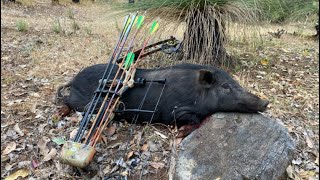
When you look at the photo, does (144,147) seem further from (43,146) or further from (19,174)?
(19,174)

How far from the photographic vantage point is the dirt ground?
299cm

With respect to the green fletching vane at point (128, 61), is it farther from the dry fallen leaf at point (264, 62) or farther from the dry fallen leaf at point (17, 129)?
the dry fallen leaf at point (264, 62)

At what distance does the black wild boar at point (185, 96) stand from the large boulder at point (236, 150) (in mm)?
149

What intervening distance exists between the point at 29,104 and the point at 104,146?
4.07 ft

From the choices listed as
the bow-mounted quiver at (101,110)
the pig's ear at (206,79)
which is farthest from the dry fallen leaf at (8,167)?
the pig's ear at (206,79)

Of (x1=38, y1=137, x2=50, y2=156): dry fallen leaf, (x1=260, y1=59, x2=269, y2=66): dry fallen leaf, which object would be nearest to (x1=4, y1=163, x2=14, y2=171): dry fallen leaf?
(x1=38, y1=137, x2=50, y2=156): dry fallen leaf

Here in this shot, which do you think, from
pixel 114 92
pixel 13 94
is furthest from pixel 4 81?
pixel 114 92

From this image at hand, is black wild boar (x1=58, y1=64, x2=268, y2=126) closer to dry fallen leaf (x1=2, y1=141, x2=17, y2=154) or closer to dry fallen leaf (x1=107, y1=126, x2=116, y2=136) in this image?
dry fallen leaf (x1=107, y1=126, x2=116, y2=136)

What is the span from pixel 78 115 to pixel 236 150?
178 centimetres

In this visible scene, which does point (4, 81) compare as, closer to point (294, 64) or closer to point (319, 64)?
point (294, 64)

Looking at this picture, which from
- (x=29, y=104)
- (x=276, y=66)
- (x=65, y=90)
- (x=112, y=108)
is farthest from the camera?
(x=276, y=66)

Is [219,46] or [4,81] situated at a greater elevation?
[219,46]

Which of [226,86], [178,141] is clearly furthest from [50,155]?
[226,86]

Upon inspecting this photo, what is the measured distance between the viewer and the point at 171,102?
3.36 meters
